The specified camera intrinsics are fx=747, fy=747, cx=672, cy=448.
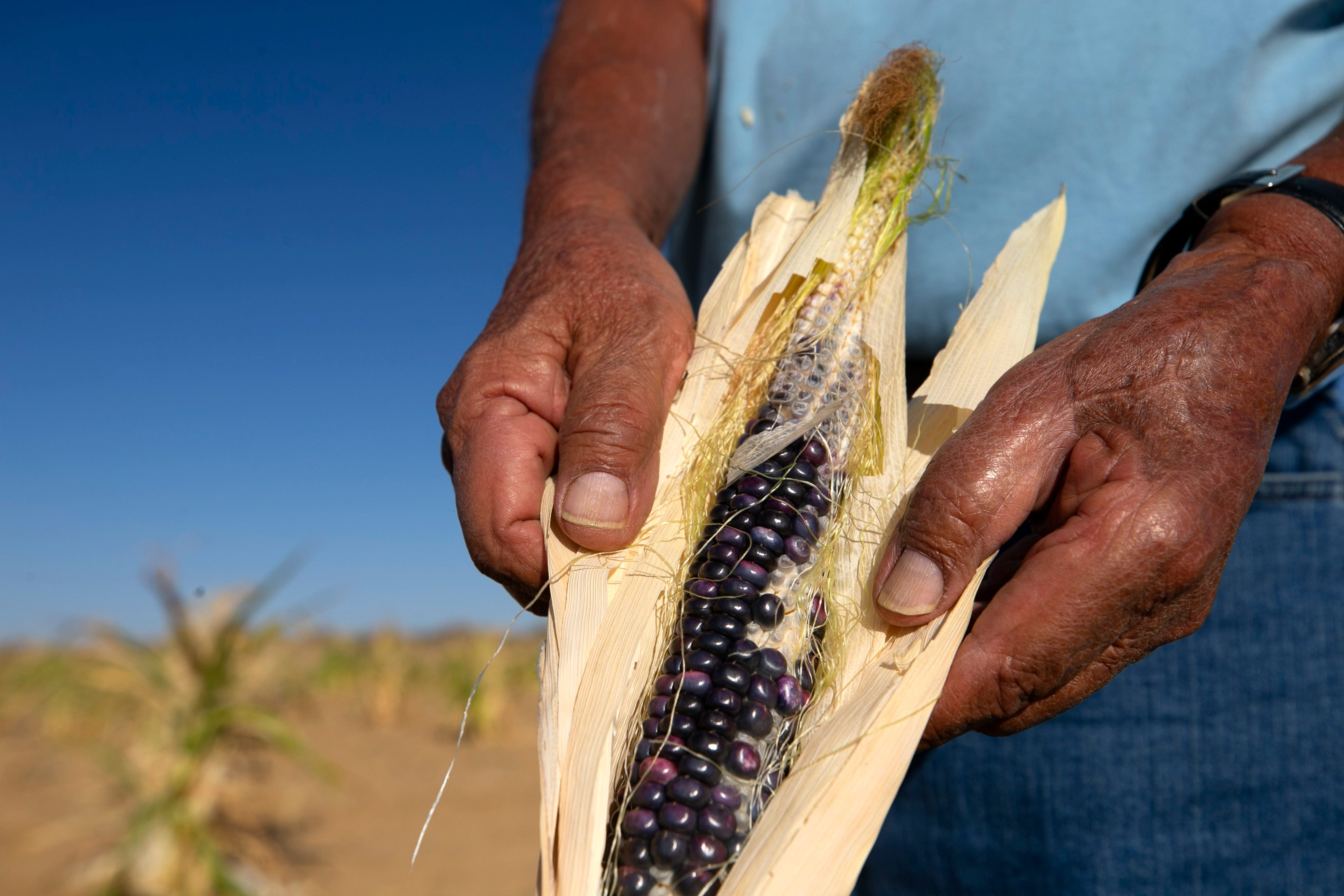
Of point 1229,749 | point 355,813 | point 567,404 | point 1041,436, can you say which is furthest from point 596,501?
point 355,813

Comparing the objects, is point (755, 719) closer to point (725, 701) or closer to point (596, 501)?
point (725, 701)

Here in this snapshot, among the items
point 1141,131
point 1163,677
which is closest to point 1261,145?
point 1141,131

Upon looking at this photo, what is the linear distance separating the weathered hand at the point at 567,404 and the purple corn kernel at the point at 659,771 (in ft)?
1.54

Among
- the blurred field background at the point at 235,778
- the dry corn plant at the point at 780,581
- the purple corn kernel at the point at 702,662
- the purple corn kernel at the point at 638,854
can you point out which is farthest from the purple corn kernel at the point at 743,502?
the blurred field background at the point at 235,778

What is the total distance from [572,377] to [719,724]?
2.86 ft

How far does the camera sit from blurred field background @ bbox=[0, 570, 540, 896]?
5.93 meters

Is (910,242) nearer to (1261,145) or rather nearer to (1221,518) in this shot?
(1261,145)

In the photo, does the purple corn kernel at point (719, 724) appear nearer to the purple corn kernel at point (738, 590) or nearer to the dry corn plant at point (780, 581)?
the dry corn plant at point (780, 581)

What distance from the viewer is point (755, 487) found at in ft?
5.51

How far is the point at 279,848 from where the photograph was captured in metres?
8.48

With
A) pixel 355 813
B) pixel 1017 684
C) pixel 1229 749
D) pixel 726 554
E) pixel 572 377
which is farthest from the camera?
pixel 355 813

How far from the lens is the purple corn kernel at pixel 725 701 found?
1435 millimetres

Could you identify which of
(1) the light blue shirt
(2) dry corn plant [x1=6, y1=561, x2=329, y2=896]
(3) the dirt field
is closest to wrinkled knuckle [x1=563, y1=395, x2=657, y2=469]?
(1) the light blue shirt

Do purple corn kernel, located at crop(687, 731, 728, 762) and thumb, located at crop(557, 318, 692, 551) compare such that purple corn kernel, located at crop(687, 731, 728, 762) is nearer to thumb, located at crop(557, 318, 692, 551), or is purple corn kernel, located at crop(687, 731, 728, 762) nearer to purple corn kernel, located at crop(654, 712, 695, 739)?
purple corn kernel, located at crop(654, 712, 695, 739)
